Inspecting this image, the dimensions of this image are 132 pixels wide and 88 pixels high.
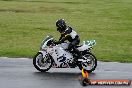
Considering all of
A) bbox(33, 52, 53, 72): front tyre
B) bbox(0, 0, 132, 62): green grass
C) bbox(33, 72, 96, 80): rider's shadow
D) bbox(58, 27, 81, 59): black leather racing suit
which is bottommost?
bbox(0, 0, 132, 62): green grass

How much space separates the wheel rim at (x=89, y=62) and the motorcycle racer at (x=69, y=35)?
0.31m

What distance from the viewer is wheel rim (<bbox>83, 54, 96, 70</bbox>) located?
1688cm

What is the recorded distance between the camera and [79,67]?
1692 cm

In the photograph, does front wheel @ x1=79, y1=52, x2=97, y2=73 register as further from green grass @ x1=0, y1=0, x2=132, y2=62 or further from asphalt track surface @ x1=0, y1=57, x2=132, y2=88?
green grass @ x1=0, y1=0, x2=132, y2=62

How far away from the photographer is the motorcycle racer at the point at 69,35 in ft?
Result: 53.8

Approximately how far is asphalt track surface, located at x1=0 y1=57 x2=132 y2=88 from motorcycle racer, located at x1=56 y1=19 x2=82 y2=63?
2.61 ft

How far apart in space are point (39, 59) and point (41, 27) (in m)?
13.8

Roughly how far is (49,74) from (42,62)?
0.60 m

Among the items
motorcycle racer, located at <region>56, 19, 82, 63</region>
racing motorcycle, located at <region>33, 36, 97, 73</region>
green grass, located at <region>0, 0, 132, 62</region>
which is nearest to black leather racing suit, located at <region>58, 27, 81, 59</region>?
motorcycle racer, located at <region>56, 19, 82, 63</region>

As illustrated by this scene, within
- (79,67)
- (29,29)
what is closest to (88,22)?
(29,29)

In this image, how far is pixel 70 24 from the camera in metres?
32.5

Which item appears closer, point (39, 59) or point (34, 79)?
point (34, 79)

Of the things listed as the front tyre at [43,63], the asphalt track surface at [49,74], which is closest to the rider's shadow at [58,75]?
the asphalt track surface at [49,74]

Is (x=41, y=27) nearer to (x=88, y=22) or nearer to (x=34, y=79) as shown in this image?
(x=88, y=22)
